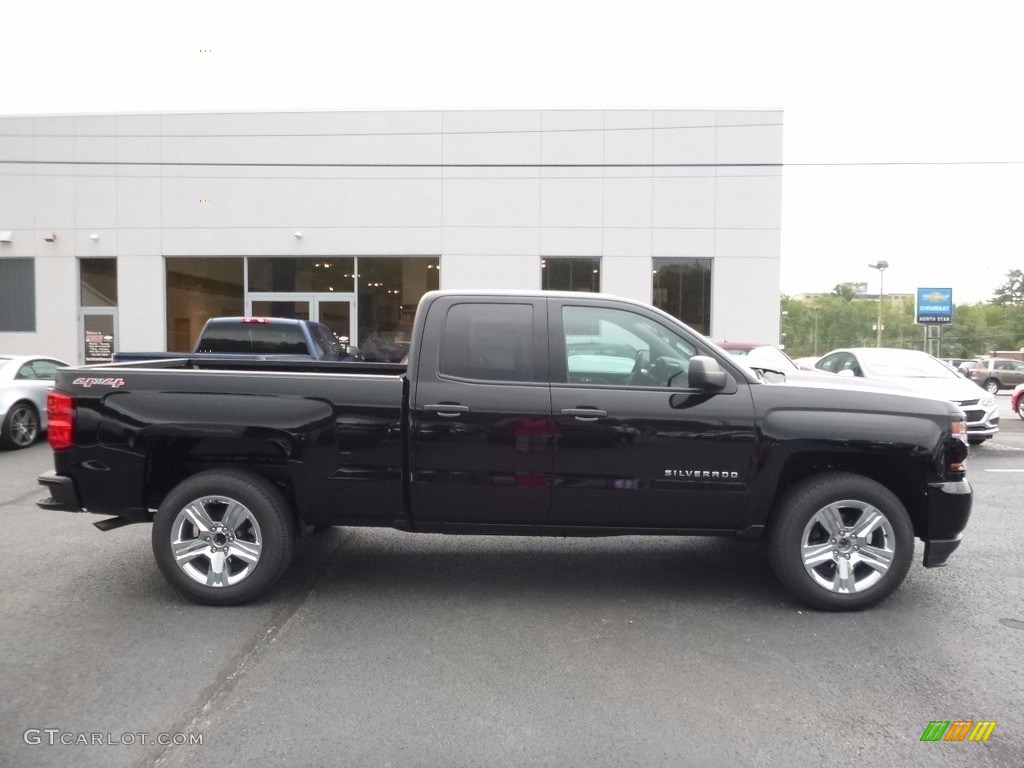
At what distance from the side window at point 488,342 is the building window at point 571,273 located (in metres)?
14.3

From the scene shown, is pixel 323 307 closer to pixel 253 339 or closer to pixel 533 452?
pixel 253 339

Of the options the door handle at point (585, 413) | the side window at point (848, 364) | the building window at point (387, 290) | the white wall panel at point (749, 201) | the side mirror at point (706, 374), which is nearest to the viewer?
the side mirror at point (706, 374)

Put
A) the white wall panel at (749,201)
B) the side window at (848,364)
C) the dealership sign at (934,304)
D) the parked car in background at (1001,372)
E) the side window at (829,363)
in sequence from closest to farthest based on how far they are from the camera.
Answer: the side window at (848,364), the side window at (829,363), the white wall panel at (749,201), the parked car in background at (1001,372), the dealership sign at (934,304)

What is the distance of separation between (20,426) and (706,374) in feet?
34.5

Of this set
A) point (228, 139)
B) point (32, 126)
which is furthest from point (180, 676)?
point (32, 126)

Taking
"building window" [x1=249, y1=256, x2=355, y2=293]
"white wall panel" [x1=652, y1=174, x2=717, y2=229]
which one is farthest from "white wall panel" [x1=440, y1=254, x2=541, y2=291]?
"white wall panel" [x1=652, y1=174, x2=717, y2=229]

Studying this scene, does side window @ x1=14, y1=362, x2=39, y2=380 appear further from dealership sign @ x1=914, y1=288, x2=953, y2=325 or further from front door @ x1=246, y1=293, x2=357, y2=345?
dealership sign @ x1=914, y1=288, x2=953, y2=325

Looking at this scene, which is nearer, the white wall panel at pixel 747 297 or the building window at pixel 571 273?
the white wall panel at pixel 747 297

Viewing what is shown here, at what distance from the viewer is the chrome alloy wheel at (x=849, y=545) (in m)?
4.36

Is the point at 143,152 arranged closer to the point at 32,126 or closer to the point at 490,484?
the point at 32,126

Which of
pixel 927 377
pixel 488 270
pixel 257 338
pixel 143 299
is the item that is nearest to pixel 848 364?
pixel 927 377

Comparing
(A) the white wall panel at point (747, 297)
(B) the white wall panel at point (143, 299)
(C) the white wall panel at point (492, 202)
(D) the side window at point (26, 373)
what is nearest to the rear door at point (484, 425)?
(D) the side window at point (26, 373)

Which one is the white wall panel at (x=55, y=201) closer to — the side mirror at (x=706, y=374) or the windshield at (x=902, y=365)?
the windshield at (x=902, y=365)

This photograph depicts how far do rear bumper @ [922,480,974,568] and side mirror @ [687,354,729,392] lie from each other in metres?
1.47
